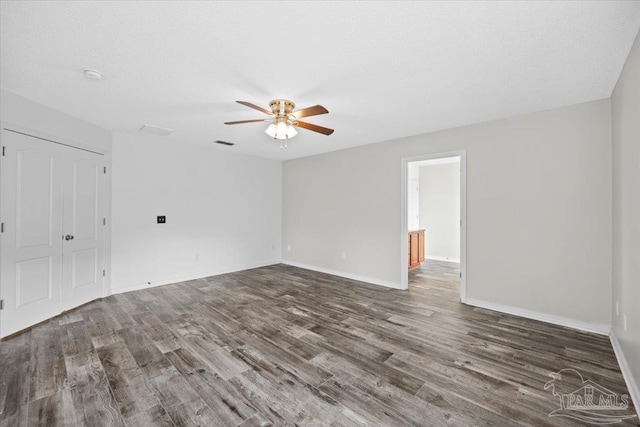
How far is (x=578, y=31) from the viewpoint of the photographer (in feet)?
5.84

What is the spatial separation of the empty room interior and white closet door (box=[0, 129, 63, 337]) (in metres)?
0.02

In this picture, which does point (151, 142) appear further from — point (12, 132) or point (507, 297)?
point (507, 297)

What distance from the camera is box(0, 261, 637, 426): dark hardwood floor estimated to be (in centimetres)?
175

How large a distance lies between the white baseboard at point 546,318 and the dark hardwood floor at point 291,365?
0.14m

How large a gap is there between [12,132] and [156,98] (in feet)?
5.08

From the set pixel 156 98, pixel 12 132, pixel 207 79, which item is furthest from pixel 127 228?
pixel 207 79

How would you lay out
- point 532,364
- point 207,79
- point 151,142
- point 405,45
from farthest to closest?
point 151,142, point 207,79, point 532,364, point 405,45

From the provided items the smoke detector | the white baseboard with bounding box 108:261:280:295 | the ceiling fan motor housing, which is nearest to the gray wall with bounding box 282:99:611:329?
the ceiling fan motor housing

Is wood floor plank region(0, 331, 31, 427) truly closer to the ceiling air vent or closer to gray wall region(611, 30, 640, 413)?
the ceiling air vent


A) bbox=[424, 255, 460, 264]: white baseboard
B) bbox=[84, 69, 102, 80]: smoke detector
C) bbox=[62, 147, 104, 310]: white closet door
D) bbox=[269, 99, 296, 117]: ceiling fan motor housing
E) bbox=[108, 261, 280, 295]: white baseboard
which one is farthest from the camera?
bbox=[424, 255, 460, 264]: white baseboard

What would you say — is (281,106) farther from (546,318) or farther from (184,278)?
(546,318)

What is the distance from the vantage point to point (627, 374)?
2.05 metres

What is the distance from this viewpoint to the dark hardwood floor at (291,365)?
175 cm

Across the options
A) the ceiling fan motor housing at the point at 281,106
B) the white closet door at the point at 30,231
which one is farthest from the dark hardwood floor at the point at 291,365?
the ceiling fan motor housing at the point at 281,106
